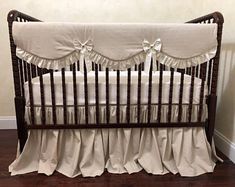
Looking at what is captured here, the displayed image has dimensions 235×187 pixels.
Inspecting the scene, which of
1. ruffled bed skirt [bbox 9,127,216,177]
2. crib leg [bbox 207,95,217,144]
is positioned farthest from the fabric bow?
crib leg [bbox 207,95,217,144]

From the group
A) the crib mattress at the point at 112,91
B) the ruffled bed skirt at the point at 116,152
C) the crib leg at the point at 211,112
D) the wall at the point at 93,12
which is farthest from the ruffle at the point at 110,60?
the wall at the point at 93,12

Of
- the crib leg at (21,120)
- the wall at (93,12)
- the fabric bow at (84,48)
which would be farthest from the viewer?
the wall at (93,12)

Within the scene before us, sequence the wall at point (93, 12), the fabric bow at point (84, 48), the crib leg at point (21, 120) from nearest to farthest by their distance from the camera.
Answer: the fabric bow at point (84, 48), the crib leg at point (21, 120), the wall at point (93, 12)

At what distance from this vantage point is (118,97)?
151cm

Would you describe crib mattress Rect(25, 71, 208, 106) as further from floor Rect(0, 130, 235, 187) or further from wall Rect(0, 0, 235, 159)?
wall Rect(0, 0, 235, 159)

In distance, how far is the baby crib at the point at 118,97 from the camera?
4.79 ft

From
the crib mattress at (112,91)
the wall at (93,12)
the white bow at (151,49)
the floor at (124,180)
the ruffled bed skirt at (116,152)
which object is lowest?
the floor at (124,180)

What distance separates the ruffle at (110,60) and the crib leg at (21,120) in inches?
10.9

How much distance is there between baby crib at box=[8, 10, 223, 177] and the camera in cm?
146

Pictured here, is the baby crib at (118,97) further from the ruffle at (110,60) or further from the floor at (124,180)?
the floor at (124,180)

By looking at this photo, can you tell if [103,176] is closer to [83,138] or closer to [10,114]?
[83,138]

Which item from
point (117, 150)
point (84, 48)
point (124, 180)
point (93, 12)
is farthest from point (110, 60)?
point (93, 12)

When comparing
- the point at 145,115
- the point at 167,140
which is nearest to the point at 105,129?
the point at 145,115

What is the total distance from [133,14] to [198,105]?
47.2 inches
